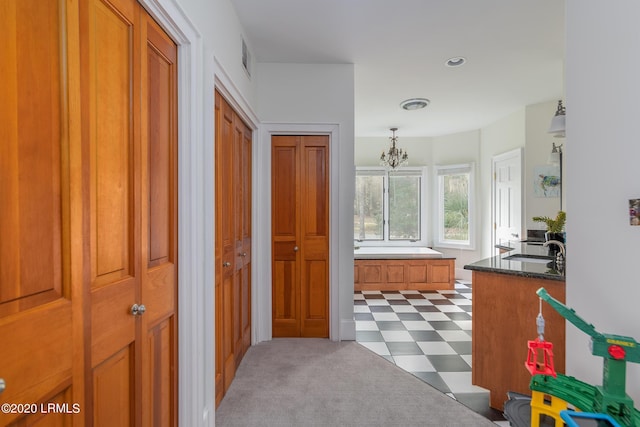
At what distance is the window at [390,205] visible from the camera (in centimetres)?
655

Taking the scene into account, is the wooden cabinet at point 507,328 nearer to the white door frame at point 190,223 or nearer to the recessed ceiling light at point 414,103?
the white door frame at point 190,223

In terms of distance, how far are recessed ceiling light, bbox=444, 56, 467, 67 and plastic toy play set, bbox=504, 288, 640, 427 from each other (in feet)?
8.99

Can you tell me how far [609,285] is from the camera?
112cm

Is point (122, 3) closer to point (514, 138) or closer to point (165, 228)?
point (165, 228)

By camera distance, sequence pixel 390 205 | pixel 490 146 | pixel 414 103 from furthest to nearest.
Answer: pixel 390 205
pixel 490 146
pixel 414 103

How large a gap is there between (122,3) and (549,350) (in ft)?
5.92

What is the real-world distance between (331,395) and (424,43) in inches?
112

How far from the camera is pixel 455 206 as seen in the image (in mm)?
6180

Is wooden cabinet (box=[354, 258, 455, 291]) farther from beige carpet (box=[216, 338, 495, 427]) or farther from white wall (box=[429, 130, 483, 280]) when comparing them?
beige carpet (box=[216, 338, 495, 427])

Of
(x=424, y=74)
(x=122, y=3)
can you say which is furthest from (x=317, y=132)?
(x=122, y=3)

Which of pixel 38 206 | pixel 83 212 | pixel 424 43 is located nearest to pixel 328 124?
pixel 424 43

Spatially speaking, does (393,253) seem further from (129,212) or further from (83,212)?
(83,212)

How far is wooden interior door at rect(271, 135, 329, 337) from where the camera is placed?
3.25 meters

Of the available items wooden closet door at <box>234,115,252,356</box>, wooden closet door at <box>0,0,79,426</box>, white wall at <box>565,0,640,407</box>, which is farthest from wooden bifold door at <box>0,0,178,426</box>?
white wall at <box>565,0,640,407</box>
